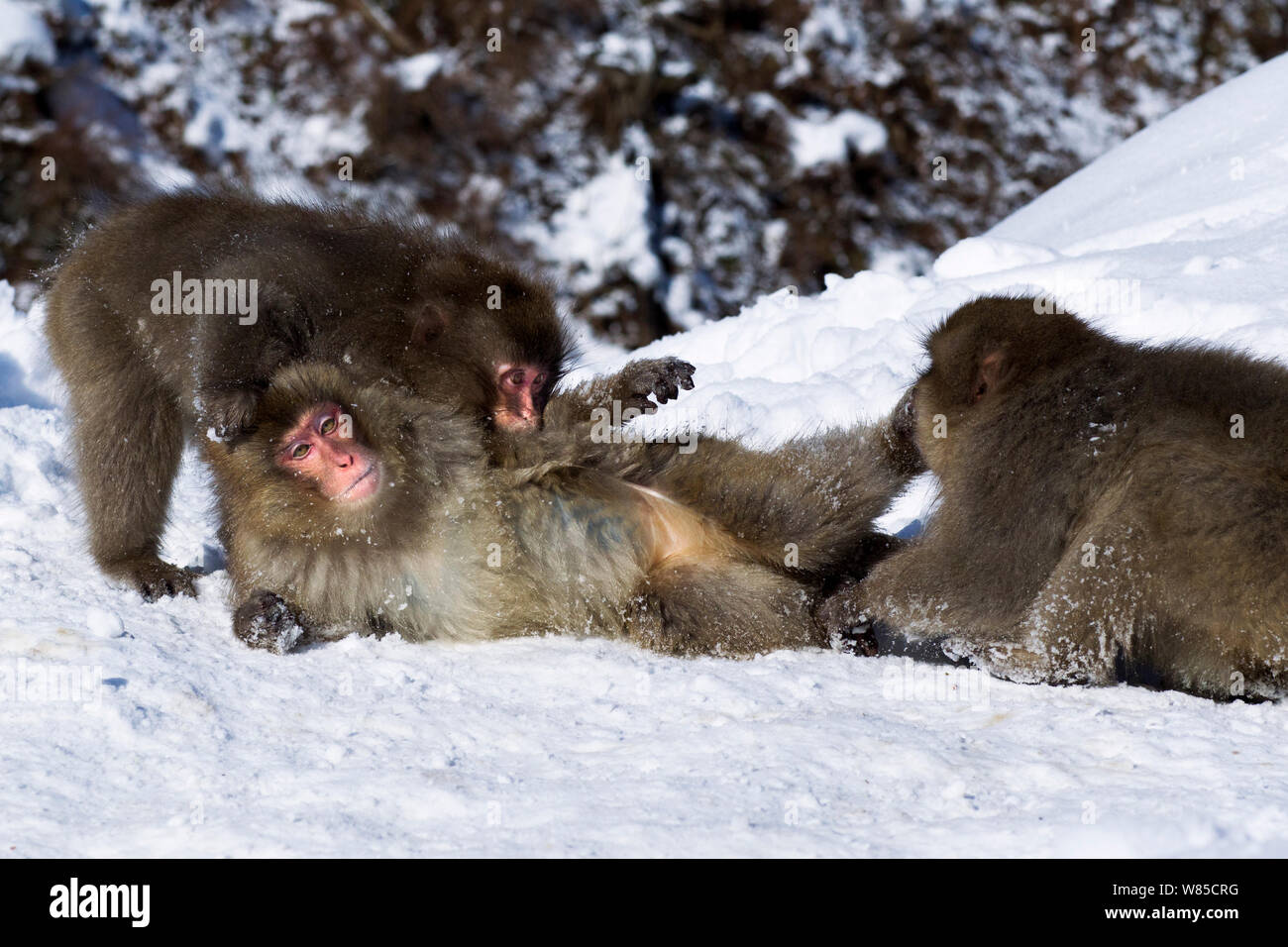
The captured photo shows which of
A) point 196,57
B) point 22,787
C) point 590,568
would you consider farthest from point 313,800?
point 196,57

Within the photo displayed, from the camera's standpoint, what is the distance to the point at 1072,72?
1686 cm

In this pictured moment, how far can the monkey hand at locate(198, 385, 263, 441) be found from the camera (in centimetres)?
420

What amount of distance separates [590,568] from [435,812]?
4.87 ft

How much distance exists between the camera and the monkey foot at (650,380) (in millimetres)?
4883

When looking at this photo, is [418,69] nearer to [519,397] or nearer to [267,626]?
[519,397]

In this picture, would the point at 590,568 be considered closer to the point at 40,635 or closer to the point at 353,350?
the point at 353,350

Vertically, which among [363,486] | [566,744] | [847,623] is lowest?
[566,744]

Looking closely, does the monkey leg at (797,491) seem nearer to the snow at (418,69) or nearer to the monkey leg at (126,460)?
the monkey leg at (126,460)

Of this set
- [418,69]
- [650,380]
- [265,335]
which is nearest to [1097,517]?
[650,380]

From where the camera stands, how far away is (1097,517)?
3.82 meters

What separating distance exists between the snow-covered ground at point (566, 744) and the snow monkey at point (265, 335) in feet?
1.14

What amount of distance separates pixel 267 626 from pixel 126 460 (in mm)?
981

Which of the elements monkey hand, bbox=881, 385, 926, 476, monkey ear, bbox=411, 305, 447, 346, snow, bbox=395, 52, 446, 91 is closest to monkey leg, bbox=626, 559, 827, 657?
monkey hand, bbox=881, 385, 926, 476

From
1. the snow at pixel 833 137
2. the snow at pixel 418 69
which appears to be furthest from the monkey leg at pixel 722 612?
the snow at pixel 418 69
